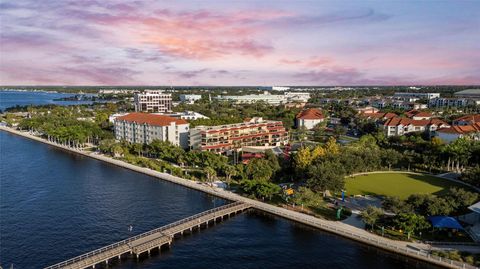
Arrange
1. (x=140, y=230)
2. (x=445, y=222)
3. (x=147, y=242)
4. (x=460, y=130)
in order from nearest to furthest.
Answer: (x=147, y=242), (x=445, y=222), (x=140, y=230), (x=460, y=130)

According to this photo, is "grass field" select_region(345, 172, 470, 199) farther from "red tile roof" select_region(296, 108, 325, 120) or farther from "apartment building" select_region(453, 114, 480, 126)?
"red tile roof" select_region(296, 108, 325, 120)

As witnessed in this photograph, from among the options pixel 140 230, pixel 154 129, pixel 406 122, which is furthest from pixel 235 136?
pixel 406 122

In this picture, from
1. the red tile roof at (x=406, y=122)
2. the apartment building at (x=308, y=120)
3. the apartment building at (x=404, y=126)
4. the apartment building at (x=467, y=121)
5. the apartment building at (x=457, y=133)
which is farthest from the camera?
the apartment building at (x=308, y=120)

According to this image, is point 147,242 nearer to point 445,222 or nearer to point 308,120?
point 445,222

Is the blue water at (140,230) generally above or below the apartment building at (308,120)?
below

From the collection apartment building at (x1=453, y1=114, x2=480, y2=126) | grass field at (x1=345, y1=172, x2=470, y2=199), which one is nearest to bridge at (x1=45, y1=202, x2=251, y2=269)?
grass field at (x1=345, y1=172, x2=470, y2=199)

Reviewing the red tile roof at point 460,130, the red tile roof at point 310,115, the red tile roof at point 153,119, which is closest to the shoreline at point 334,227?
the red tile roof at point 153,119

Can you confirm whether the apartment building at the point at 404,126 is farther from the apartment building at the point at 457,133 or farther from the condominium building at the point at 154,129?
the condominium building at the point at 154,129

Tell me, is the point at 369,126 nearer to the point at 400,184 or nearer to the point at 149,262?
the point at 400,184
